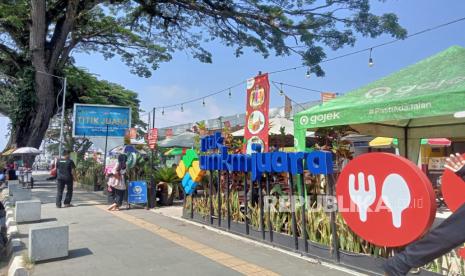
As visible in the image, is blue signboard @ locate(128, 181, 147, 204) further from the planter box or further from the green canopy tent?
the green canopy tent

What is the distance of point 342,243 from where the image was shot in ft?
18.9

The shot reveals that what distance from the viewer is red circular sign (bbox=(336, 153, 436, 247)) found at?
14.3 feet

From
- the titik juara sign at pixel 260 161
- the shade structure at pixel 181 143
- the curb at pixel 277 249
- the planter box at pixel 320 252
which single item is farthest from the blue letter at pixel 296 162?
the shade structure at pixel 181 143

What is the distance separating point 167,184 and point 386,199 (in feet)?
29.7

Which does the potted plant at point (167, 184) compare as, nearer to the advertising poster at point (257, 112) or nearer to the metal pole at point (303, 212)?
the advertising poster at point (257, 112)

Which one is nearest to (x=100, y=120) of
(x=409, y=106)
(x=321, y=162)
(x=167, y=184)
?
(x=167, y=184)

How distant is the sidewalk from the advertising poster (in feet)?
6.55

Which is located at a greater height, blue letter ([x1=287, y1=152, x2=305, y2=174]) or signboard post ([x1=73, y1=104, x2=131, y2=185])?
signboard post ([x1=73, y1=104, x2=131, y2=185])

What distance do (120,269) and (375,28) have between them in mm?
11569

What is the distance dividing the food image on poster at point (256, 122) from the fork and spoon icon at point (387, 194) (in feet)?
10.5

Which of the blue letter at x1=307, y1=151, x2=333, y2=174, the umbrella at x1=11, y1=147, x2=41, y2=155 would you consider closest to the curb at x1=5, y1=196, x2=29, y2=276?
the blue letter at x1=307, y1=151, x2=333, y2=174

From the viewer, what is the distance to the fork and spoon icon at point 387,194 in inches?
179

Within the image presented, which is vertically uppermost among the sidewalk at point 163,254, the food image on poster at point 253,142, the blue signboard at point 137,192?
the food image on poster at point 253,142

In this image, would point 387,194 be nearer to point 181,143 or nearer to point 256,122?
point 256,122
